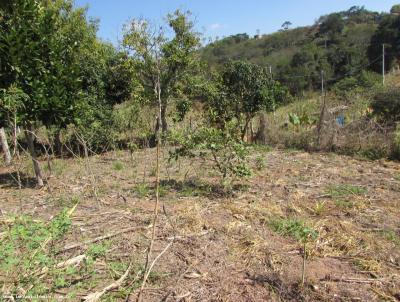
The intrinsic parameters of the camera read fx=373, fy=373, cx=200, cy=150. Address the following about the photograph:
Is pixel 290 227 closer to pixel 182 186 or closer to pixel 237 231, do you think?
pixel 237 231

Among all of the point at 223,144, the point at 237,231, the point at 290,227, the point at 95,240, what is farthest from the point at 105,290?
the point at 223,144

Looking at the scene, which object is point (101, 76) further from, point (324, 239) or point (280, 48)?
point (280, 48)

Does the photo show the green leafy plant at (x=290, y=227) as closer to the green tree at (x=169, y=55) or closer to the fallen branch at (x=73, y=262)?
the fallen branch at (x=73, y=262)

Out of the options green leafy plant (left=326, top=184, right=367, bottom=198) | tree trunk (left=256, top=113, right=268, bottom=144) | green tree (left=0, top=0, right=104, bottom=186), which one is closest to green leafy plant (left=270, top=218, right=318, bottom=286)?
green leafy plant (left=326, top=184, right=367, bottom=198)

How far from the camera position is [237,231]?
169 inches

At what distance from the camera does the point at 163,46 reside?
37.4 ft

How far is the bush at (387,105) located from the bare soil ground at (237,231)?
3017mm

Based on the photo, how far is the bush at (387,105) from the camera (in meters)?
9.73

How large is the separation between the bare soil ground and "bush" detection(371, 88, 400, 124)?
3017mm

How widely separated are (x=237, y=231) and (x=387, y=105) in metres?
7.51

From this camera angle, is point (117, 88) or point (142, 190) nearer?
point (142, 190)

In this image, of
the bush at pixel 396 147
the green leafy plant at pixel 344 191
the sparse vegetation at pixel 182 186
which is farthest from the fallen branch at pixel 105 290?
the bush at pixel 396 147

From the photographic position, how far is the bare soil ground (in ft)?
10.4

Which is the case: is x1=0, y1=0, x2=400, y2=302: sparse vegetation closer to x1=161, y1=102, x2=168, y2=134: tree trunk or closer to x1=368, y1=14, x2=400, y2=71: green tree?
x1=161, y1=102, x2=168, y2=134: tree trunk
